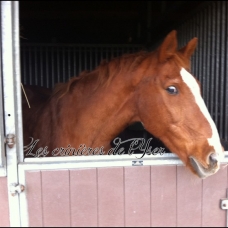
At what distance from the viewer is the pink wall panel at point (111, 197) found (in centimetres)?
146

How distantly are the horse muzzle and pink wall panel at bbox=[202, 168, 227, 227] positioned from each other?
0.61 ft

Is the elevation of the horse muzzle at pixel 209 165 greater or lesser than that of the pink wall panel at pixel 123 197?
greater

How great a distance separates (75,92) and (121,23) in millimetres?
3233

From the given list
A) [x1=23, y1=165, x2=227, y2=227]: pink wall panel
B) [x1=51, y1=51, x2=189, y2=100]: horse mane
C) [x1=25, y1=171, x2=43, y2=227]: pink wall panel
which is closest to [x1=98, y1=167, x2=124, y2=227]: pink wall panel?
[x1=23, y1=165, x2=227, y2=227]: pink wall panel

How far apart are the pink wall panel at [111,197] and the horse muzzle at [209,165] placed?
327 millimetres

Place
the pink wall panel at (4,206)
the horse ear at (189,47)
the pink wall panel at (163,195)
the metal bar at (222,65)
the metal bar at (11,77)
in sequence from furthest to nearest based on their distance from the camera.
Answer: the metal bar at (222,65) < the horse ear at (189,47) < the pink wall panel at (163,195) < the pink wall panel at (4,206) < the metal bar at (11,77)

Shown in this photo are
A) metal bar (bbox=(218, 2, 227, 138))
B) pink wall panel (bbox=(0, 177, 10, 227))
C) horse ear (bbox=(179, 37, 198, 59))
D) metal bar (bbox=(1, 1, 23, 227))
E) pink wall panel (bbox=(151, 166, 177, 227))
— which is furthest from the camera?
metal bar (bbox=(218, 2, 227, 138))

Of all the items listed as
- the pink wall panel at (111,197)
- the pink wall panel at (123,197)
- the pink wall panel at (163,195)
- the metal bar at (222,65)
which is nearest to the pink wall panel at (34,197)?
the pink wall panel at (123,197)

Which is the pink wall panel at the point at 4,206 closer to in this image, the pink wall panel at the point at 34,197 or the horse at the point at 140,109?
the pink wall panel at the point at 34,197

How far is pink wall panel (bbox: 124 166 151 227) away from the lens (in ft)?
4.86

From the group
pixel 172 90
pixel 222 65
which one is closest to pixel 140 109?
pixel 172 90

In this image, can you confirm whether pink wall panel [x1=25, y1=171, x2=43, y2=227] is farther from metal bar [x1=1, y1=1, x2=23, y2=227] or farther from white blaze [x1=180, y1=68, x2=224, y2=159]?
white blaze [x1=180, y1=68, x2=224, y2=159]

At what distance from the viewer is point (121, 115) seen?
169 centimetres

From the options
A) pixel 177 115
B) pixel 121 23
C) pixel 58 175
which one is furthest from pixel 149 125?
pixel 121 23
